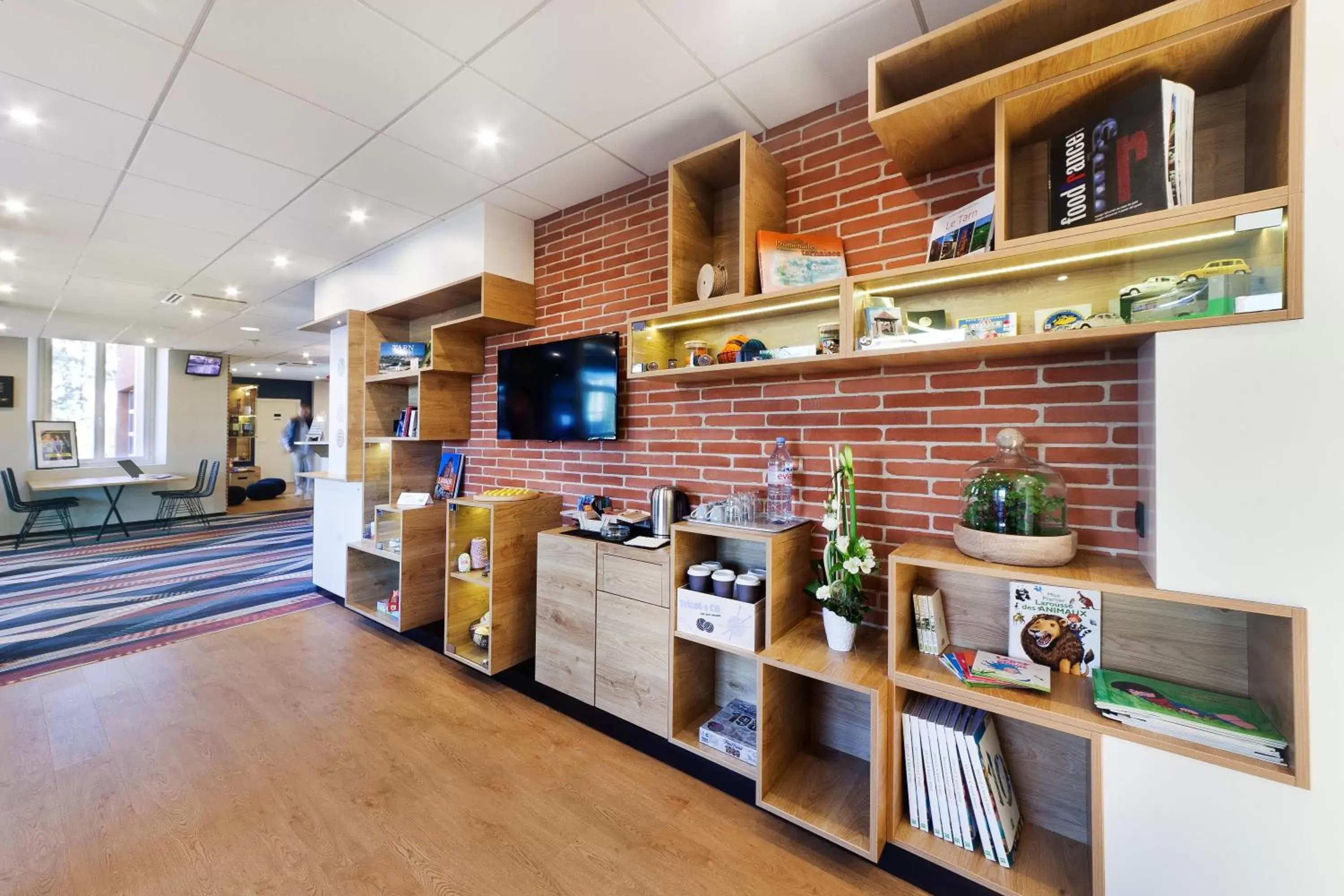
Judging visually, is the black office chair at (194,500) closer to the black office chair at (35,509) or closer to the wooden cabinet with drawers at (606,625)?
the black office chair at (35,509)

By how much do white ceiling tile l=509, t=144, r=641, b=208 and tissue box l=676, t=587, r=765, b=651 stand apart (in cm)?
213

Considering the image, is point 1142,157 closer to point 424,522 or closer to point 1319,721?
point 1319,721

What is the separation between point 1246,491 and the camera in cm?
116

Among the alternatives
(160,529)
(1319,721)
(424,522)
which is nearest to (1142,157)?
(1319,721)

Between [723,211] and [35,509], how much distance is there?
963cm

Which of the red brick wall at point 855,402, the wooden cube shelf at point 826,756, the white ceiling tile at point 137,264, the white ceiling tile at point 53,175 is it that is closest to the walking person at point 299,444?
the white ceiling tile at point 137,264

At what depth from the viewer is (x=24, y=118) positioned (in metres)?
2.25

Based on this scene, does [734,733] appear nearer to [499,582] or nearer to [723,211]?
[499,582]

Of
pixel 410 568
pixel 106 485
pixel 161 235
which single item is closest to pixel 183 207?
pixel 161 235

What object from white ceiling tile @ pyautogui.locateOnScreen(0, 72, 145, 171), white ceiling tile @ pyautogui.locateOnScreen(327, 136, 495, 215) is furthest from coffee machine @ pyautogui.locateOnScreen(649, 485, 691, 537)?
white ceiling tile @ pyautogui.locateOnScreen(0, 72, 145, 171)

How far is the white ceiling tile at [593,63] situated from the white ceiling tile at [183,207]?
7.36ft

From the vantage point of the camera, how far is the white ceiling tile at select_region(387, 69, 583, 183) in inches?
83.5

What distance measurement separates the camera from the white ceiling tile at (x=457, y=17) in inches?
65.5

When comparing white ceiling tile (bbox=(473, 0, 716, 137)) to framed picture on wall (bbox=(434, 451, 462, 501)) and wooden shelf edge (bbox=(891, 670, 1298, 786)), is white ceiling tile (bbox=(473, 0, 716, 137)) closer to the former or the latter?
wooden shelf edge (bbox=(891, 670, 1298, 786))
